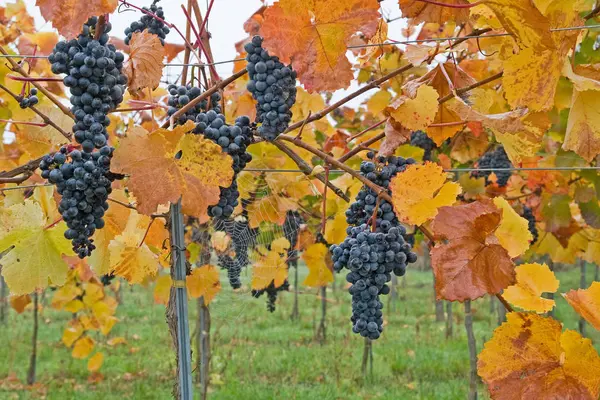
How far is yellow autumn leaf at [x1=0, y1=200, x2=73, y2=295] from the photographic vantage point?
1531 mm

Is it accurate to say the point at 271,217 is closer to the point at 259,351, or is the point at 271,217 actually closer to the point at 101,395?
the point at 101,395

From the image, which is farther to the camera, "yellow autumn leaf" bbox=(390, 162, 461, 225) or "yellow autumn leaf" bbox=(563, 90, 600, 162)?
"yellow autumn leaf" bbox=(563, 90, 600, 162)

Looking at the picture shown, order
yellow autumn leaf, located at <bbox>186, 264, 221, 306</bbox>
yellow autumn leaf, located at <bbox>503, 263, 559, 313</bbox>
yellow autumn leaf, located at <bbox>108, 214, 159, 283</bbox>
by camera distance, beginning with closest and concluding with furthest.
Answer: yellow autumn leaf, located at <bbox>503, 263, 559, 313</bbox> < yellow autumn leaf, located at <bbox>108, 214, 159, 283</bbox> < yellow autumn leaf, located at <bbox>186, 264, 221, 306</bbox>

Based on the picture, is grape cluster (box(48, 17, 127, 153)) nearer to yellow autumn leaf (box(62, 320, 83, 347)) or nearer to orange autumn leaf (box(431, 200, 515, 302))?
orange autumn leaf (box(431, 200, 515, 302))

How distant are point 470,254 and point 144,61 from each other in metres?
0.88

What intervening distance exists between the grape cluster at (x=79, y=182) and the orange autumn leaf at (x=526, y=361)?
2.89 feet

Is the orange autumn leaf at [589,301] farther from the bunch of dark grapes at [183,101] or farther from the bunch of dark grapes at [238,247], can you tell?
the bunch of dark grapes at [238,247]

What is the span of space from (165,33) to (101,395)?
4130 millimetres

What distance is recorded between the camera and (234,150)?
126 centimetres

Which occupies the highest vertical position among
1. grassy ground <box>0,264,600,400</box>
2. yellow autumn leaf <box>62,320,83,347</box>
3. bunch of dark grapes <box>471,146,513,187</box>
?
bunch of dark grapes <box>471,146,513,187</box>

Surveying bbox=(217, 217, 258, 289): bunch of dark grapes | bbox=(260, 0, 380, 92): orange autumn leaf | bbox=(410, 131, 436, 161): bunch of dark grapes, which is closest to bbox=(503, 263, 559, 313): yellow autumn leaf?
bbox=(260, 0, 380, 92): orange autumn leaf

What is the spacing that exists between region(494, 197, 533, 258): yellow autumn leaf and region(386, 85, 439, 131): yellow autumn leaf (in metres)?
0.29

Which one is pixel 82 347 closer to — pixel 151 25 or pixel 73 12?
pixel 151 25

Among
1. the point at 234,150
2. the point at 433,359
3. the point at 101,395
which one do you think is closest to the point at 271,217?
the point at 234,150
